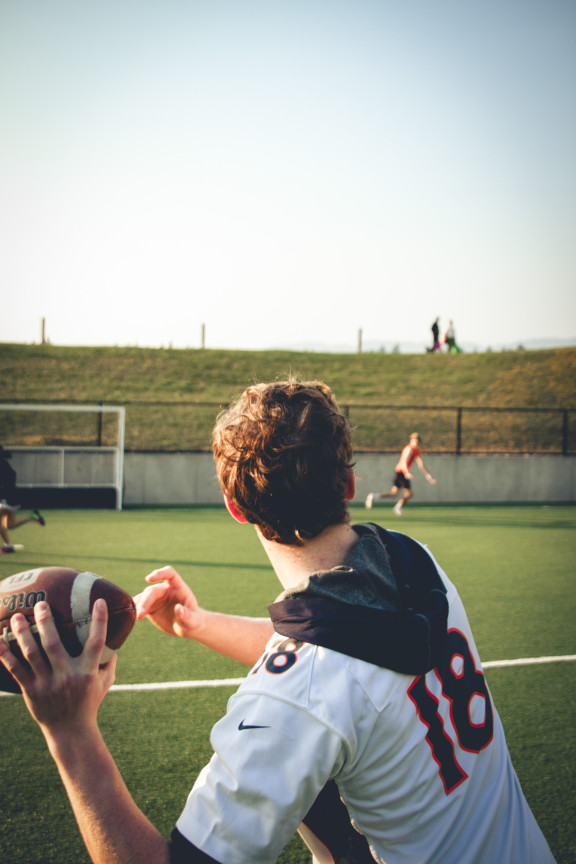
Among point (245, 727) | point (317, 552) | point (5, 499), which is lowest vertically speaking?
point (5, 499)

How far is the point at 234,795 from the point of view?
3.93 ft

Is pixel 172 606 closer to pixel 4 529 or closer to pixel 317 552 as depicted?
pixel 317 552

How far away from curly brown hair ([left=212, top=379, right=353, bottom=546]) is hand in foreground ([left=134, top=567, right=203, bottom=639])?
0.82 m

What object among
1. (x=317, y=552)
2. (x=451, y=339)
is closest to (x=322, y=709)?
(x=317, y=552)

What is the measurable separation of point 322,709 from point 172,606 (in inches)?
48.5

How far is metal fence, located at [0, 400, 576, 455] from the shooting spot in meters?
27.7

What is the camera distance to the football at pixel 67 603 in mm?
1757

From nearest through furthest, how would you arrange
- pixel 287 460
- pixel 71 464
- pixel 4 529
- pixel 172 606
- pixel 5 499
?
pixel 287 460, pixel 172 606, pixel 4 529, pixel 5 499, pixel 71 464

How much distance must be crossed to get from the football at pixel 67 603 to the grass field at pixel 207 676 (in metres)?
1.34

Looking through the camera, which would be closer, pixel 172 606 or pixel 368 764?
pixel 368 764

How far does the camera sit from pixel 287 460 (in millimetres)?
1500

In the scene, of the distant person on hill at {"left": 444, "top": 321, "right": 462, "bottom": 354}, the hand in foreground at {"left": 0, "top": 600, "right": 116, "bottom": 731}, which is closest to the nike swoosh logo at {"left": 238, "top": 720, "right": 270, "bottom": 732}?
the hand in foreground at {"left": 0, "top": 600, "right": 116, "bottom": 731}

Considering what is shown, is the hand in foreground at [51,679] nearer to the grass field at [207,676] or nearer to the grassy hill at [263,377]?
the grass field at [207,676]

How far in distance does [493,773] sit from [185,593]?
3.91 feet
